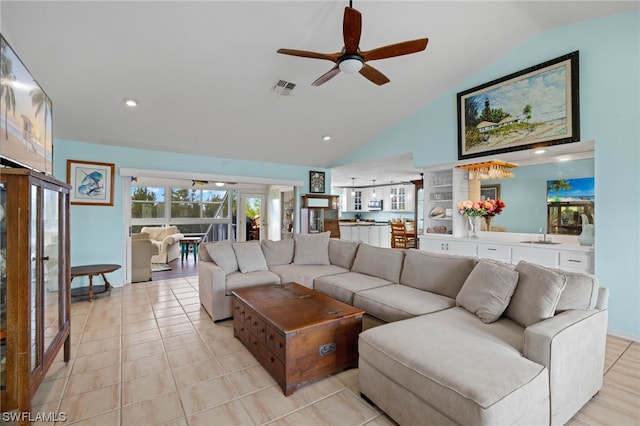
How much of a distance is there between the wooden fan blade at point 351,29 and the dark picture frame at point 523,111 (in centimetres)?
258

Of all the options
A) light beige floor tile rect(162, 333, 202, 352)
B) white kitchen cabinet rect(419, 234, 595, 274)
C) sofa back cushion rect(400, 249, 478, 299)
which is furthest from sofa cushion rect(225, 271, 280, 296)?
white kitchen cabinet rect(419, 234, 595, 274)

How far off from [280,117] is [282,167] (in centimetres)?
199

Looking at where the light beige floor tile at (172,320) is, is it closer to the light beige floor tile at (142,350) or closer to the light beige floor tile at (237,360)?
the light beige floor tile at (142,350)

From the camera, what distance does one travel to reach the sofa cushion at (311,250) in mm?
4203

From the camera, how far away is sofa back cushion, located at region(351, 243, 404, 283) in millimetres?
3277

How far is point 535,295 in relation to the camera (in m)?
1.90

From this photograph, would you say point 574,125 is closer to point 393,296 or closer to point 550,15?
point 550,15

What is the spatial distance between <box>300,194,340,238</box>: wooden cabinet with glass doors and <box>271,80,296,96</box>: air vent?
319 cm

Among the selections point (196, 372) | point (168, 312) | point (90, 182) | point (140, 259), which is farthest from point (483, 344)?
point (90, 182)

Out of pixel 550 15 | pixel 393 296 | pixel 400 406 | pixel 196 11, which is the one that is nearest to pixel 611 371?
pixel 393 296

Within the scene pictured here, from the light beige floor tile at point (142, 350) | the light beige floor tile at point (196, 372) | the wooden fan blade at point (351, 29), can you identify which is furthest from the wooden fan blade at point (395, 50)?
the light beige floor tile at point (142, 350)

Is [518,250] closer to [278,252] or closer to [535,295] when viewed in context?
[535,295]

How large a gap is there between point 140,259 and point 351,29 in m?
4.99

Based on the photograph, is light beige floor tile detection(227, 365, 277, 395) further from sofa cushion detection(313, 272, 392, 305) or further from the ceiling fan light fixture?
the ceiling fan light fixture
